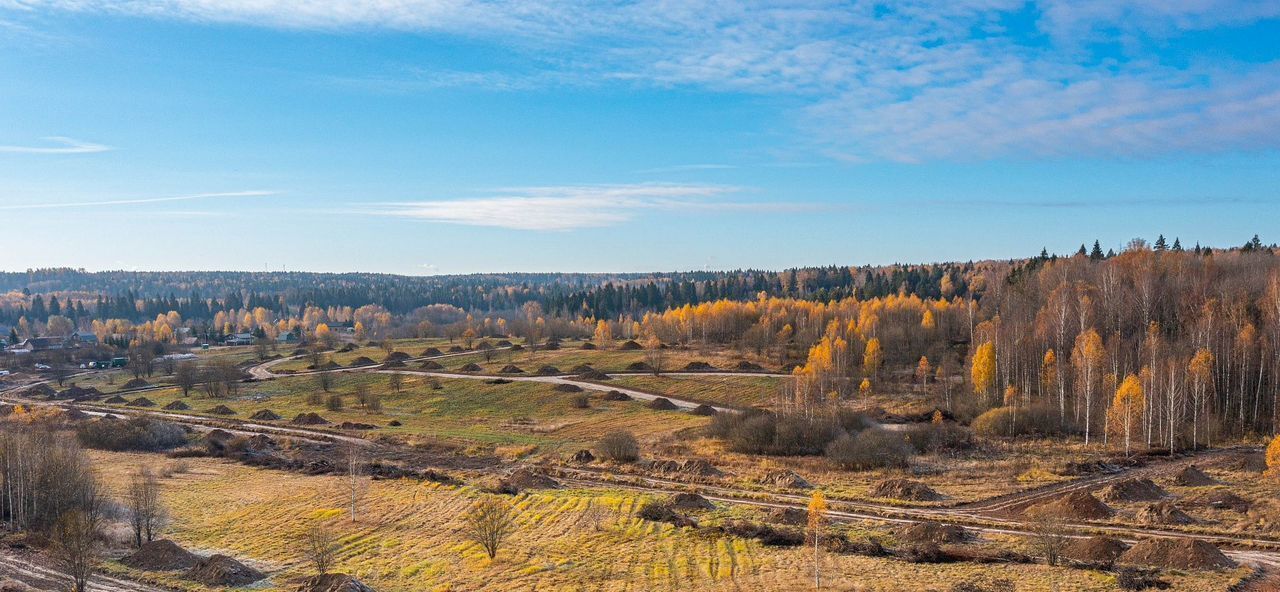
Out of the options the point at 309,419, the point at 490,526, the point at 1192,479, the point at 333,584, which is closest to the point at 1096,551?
the point at 1192,479

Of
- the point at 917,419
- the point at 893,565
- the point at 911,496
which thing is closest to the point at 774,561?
the point at 893,565

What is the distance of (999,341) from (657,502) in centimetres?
6036

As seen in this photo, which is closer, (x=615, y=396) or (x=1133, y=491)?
(x=1133, y=491)

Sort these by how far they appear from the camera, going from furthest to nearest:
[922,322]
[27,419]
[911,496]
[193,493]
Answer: [922,322] → [27,419] → [193,493] → [911,496]

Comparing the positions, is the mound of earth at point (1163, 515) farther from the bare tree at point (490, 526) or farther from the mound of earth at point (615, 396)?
the mound of earth at point (615, 396)

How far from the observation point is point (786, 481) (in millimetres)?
53281

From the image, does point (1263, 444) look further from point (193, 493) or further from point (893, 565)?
point (193, 493)

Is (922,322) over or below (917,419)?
over

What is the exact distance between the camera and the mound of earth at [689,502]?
150ft

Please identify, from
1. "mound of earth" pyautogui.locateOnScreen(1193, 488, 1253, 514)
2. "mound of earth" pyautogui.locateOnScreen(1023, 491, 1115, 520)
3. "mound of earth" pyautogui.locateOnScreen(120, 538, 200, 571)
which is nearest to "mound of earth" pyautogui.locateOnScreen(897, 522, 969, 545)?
"mound of earth" pyautogui.locateOnScreen(1023, 491, 1115, 520)

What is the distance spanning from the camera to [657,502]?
1789 inches

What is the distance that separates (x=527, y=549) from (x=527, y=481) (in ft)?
44.9

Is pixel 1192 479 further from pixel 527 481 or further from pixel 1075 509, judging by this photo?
pixel 527 481

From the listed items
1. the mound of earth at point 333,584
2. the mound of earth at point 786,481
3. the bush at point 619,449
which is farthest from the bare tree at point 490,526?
the mound of earth at point 786,481
